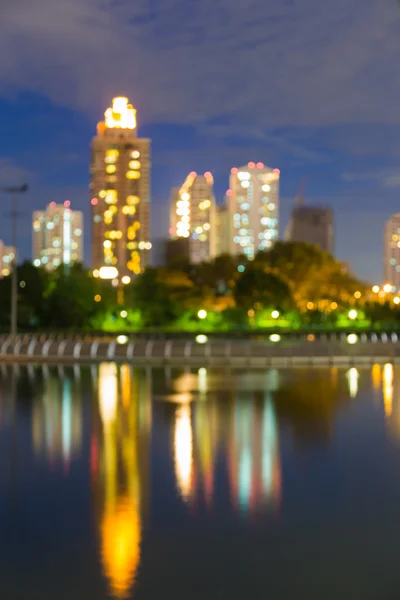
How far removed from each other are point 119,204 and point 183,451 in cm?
14619

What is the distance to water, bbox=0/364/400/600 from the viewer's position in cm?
641

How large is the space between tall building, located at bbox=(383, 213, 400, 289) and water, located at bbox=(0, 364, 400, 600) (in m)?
175

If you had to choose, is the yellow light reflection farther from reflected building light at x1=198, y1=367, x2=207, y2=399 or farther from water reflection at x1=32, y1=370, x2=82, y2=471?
reflected building light at x1=198, y1=367, x2=207, y2=399

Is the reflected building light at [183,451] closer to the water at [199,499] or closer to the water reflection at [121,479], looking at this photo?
the water at [199,499]

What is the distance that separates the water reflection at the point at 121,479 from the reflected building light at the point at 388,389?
4.69 metres

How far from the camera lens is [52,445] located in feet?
41.6

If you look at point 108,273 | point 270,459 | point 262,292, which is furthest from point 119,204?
point 270,459

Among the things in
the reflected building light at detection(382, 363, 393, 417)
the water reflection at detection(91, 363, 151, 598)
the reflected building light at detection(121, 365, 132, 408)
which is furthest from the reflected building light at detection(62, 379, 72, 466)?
the reflected building light at detection(382, 363, 393, 417)

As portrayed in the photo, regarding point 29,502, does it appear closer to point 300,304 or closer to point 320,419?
point 320,419

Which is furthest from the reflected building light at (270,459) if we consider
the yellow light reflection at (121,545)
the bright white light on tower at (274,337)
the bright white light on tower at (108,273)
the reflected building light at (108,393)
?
the bright white light on tower at (108,273)

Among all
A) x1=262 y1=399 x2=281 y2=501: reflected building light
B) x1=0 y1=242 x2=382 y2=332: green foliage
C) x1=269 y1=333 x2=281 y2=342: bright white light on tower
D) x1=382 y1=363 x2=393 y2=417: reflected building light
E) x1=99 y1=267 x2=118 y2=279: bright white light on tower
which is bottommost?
x1=262 y1=399 x2=281 y2=501: reflected building light

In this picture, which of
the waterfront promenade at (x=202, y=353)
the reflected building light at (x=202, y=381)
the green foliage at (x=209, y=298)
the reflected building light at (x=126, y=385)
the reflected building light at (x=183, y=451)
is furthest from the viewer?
the green foliage at (x=209, y=298)

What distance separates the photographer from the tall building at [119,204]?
156m

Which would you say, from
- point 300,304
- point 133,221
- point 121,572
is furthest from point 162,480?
point 133,221
